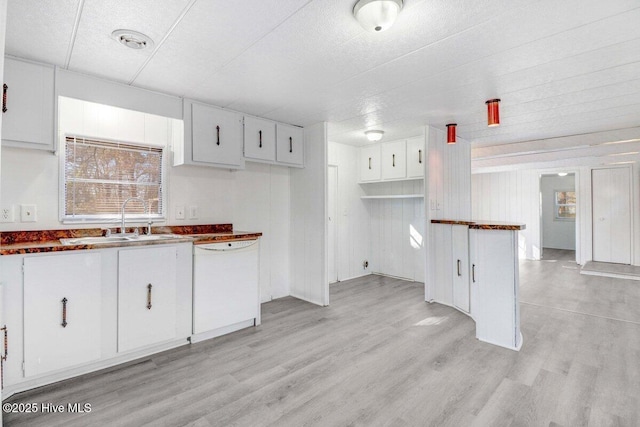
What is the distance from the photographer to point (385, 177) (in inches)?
203

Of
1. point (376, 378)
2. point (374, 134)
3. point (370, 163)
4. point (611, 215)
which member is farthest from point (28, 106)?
point (611, 215)

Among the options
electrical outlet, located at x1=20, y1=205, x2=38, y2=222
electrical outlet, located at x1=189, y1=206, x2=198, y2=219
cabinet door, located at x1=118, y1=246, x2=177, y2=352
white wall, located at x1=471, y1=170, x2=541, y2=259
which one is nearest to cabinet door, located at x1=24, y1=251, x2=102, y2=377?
cabinet door, located at x1=118, y1=246, x2=177, y2=352

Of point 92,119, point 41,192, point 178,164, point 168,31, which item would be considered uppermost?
point 168,31

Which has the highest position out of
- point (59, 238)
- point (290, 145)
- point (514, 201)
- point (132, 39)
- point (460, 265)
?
point (132, 39)

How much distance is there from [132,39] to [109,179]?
1496mm

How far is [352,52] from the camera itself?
227 cm

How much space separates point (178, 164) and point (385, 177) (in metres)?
3.17

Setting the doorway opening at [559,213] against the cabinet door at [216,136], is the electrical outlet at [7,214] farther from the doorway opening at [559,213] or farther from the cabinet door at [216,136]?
the doorway opening at [559,213]

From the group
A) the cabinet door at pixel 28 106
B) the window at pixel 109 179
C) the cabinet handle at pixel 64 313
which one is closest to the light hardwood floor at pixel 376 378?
the cabinet handle at pixel 64 313

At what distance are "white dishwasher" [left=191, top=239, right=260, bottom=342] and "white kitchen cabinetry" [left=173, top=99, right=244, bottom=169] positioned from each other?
906 millimetres

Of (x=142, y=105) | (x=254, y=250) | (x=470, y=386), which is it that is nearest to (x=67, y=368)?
(x=254, y=250)

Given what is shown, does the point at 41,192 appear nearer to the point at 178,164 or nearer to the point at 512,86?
the point at 178,164

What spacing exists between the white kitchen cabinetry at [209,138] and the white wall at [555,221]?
921 centimetres

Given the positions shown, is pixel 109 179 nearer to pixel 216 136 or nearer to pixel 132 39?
pixel 216 136
